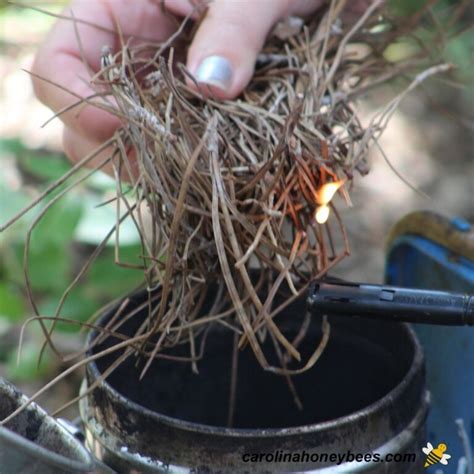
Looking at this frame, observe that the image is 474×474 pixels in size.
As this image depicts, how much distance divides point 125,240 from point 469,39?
117 cm

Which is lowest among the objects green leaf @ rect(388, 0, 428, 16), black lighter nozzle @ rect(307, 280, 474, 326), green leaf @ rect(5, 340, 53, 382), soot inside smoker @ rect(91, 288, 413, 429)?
green leaf @ rect(5, 340, 53, 382)

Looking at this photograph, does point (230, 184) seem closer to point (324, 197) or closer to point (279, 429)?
point (324, 197)

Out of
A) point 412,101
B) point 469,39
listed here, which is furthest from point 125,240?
point 412,101

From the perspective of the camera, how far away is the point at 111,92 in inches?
32.3

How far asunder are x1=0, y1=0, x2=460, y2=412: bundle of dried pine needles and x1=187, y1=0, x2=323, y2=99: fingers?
0.02 m

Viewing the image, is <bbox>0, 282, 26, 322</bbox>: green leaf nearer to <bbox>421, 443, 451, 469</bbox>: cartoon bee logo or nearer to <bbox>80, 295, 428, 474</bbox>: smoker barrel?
<bbox>80, 295, 428, 474</bbox>: smoker barrel

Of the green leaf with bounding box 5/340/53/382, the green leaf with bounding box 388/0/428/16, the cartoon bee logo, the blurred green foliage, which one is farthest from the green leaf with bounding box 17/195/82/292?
the cartoon bee logo

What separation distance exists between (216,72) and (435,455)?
453mm

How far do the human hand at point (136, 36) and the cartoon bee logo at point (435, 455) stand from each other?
415mm

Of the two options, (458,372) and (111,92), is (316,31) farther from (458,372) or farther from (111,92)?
(458,372)

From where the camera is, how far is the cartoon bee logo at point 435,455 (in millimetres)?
824

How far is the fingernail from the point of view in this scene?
0.90 m

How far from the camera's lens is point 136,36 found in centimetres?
103

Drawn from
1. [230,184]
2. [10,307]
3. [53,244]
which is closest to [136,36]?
[230,184]
